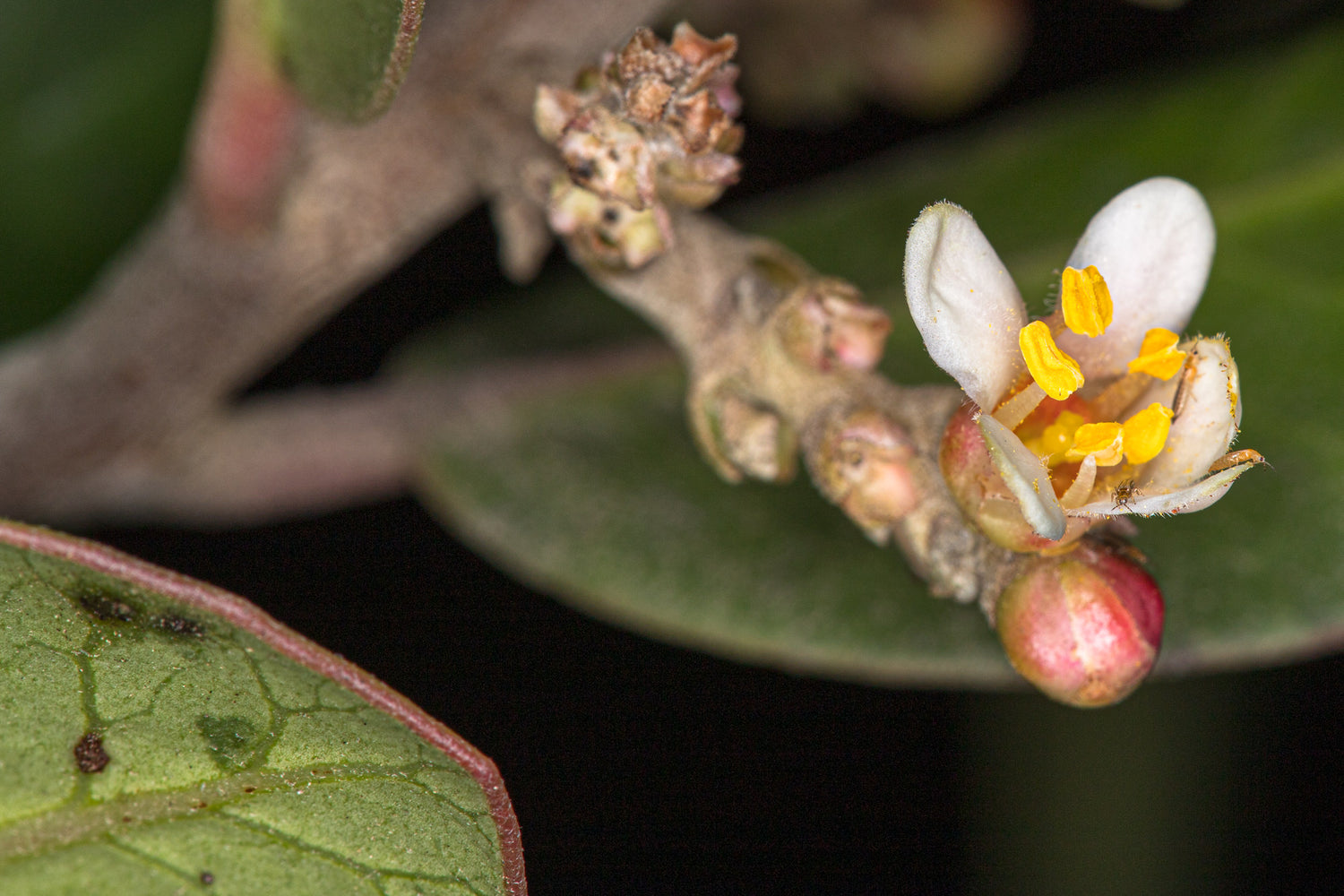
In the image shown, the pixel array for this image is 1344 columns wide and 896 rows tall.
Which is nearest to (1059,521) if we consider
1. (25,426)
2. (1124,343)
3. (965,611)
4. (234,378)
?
(1124,343)

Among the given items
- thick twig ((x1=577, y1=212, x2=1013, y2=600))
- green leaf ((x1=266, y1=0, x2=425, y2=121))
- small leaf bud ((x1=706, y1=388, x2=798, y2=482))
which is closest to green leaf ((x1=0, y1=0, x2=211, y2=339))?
green leaf ((x1=266, y1=0, x2=425, y2=121))

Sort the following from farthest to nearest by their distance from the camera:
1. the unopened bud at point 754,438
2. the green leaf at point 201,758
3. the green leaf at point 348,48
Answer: the unopened bud at point 754,438
the green leaf at point 348,48
the green leaf at point 201,758

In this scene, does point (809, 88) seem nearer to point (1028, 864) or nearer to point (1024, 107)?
point (1024, 107)

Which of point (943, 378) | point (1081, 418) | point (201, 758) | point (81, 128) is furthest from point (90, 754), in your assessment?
point (81, 128)

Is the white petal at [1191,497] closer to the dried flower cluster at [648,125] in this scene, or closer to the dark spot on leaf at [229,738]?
the dried flower cluster at [648,125]

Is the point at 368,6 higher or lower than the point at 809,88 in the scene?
higher

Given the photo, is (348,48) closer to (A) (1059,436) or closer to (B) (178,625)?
(B) (178,625)

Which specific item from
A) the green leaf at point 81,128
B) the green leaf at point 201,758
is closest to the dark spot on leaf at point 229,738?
the green leaf at point 201,758

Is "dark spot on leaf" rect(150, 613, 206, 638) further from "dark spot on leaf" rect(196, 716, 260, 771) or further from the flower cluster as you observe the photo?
the flower cluster
